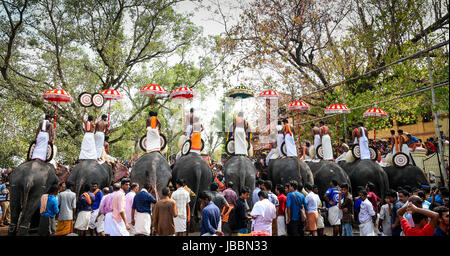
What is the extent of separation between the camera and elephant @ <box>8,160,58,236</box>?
7844 mm

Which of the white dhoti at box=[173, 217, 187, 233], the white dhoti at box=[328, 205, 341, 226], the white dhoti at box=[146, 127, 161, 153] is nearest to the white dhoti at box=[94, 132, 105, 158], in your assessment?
the white dhoti at box=[146, 127, 161, 153]

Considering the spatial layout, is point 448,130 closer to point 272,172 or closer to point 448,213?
point 448,213

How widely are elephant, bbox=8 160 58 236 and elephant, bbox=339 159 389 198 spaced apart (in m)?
8.82

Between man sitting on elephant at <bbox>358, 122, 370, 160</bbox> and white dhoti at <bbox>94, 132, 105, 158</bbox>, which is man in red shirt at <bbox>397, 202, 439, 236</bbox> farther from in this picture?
white dhoti at <bbox>94, 132, 105, 158</bbox>

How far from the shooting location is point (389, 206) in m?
6.71

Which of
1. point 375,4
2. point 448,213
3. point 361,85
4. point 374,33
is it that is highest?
point 375,4

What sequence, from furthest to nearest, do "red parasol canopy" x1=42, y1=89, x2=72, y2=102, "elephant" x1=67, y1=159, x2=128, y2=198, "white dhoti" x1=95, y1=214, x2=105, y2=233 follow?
"red parasol canopy" x1=42, y1=89, x2=72, y2=102 → "elephant" x1=67, y1=159, x2=128, y2=198 → "white dhoti" x1=95, y1=214, x2=105, y2=233

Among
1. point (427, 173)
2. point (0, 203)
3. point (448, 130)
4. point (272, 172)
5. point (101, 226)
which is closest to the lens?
point (448, 130)

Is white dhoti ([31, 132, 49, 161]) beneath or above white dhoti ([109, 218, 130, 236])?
above

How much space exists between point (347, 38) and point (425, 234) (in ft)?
47.0

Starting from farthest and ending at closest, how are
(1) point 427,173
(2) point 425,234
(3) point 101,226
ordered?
(1) point 427,173
(3) point 101,226
(2) point 425,234

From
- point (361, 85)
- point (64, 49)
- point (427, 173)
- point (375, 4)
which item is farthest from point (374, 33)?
point (64, 49)

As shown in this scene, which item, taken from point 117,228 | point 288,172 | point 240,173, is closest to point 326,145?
point 288,172

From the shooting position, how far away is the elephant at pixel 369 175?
32.5 ft
